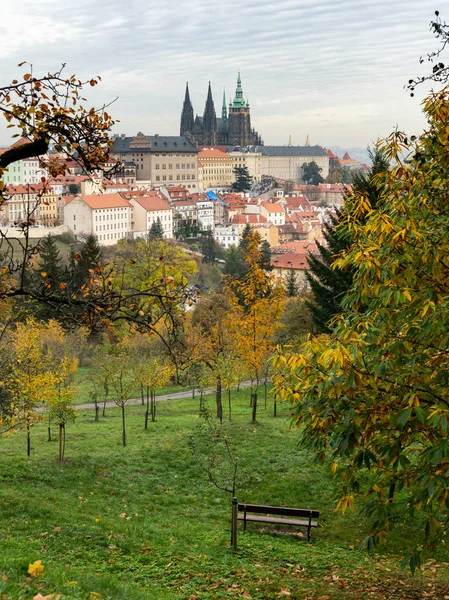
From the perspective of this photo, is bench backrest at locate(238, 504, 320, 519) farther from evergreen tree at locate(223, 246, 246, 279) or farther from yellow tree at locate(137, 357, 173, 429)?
evergreen tree at locate(223, 246, 246, 279)

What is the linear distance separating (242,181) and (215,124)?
99.7 feet

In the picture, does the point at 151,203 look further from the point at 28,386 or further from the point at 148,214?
the point at 28,386

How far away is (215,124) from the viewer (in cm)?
19412

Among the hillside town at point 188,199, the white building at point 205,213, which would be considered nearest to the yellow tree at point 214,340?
the hillside town at point 188,199

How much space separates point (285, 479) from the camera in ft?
41.4

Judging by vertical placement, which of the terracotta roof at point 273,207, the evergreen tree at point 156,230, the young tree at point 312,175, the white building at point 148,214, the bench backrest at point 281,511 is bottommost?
the bench backrest at point 281,511

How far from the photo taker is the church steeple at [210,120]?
19262cm

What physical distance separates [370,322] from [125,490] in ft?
24.5

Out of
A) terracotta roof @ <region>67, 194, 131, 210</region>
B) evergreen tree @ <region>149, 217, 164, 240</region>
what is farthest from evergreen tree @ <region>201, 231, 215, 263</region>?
terracotta roof @ <region>67, 194, 131, 210</region>

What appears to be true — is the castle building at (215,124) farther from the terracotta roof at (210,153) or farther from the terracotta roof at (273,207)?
the terracotta roof at (273,207)

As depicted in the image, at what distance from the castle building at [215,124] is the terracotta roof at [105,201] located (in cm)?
8775

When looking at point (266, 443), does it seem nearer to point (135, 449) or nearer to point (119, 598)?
point (135, 449)

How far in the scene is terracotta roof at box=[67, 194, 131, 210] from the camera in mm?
100938

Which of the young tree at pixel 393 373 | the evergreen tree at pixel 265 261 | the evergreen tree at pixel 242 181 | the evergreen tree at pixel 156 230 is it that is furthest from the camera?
the evergreen tree at pixel 242 181
